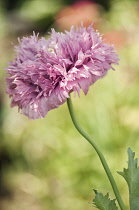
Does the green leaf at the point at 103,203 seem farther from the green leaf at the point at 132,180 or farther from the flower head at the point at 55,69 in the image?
the flower head at the point at 55,69

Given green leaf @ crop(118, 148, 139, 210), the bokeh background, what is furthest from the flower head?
the bokeh background

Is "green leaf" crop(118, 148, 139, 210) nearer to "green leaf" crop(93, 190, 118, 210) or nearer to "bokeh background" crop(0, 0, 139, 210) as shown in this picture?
"green leaf" crop(93, 190, 118, 210)

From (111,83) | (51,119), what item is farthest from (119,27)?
(51,119)

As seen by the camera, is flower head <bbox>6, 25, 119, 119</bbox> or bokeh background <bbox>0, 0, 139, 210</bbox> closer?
flower head <bbox>6, 25, 119, 119</bbox>

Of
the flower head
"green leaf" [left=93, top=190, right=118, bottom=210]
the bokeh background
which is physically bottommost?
"green leaf" [left=93, top=190, right=118, bottom=210]

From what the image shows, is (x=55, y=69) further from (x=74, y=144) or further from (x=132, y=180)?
(x=74, y=144)

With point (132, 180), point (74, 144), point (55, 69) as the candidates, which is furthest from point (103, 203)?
point (74, 144)
